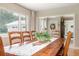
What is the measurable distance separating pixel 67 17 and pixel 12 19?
62cm

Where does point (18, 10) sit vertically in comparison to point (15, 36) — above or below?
above

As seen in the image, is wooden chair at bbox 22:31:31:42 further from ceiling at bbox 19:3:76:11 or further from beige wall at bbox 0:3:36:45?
ceiling at bbox 19:3:76:11

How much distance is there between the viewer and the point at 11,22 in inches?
48.4

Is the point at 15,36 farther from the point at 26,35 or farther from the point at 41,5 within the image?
the point at 41,5

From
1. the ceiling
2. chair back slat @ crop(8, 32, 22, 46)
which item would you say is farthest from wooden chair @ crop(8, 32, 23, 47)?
the ceiling

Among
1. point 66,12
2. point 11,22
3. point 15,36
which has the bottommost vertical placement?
point 15,36

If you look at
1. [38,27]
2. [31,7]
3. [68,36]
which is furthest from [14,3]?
[68,36]

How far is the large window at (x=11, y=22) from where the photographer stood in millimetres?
1211

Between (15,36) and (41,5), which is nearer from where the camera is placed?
(41,5)

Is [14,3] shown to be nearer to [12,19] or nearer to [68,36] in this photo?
[12,19]

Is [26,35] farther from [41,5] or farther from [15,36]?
[41,5]

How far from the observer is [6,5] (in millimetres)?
1174

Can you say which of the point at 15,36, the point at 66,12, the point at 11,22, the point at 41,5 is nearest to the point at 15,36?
the point at 15,36

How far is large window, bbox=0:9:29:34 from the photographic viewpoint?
1.21m
